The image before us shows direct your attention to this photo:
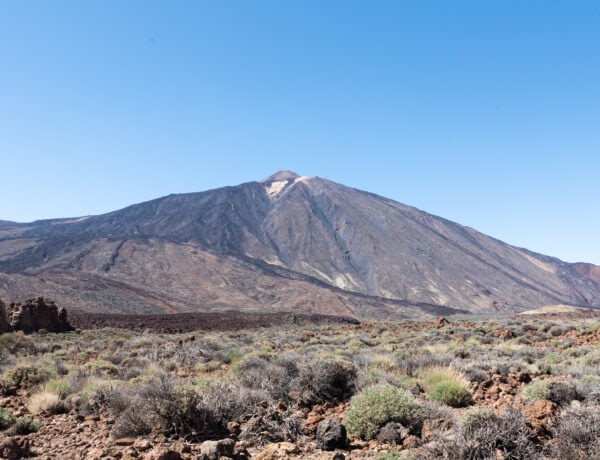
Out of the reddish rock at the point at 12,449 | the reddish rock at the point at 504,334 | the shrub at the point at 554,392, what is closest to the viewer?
the reddish rock at the point at 12,449

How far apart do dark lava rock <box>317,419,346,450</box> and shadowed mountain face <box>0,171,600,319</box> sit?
5271 cm

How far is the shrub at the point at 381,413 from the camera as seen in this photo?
5.52 metres

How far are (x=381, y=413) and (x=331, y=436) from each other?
2.49ft

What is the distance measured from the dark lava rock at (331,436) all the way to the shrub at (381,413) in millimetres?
295

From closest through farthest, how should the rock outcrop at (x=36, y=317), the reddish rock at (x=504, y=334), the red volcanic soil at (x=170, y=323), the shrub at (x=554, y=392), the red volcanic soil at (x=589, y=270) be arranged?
the shrub at (x=554, y=392) < the reddish rock at (x=504, y=334) < the rock outcrop at (x=36, y=317) < the red volcanic soil at (x=170, y=323) < the red volcanic soil at (x=589, y=270)

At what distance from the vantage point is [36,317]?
28.9 metres

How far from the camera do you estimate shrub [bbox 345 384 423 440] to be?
18.1 feet

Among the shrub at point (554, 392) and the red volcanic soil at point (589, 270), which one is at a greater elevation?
the red volcanic soil at point (589, 270)

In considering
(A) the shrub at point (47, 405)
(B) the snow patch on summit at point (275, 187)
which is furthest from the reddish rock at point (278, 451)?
(B) the snow patch on summit at point (275, 187)

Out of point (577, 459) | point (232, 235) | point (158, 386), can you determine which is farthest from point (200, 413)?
point (232, 235)

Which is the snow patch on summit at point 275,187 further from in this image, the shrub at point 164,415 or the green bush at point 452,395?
the shrub at point 164,415

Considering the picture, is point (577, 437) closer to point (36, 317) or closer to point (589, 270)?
point (36, 317)

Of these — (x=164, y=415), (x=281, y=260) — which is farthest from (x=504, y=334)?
(x=281, y=260)

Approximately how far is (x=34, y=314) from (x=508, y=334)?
2798cm
